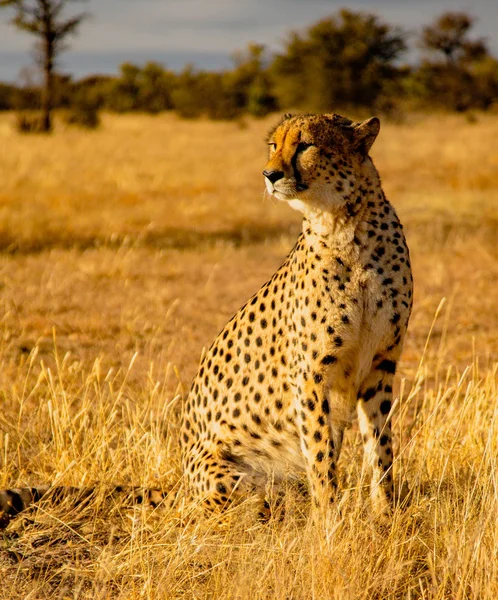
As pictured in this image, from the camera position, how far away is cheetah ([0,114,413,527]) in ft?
8.26

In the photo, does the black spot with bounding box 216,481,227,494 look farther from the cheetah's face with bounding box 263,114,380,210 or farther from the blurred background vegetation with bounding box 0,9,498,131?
the blurred background vegetation with bounding box 0,9,498,131

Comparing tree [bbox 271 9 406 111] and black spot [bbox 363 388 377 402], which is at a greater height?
tree [bbox 271 9 406 111]

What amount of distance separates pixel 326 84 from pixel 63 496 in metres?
28.5

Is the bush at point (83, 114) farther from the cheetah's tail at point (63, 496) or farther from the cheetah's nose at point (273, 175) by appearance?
the cheetah's nose at point (273, 175)

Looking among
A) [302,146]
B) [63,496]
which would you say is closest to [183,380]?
[63,496]

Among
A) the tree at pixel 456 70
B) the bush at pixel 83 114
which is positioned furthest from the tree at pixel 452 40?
the bush at pixel 83 114

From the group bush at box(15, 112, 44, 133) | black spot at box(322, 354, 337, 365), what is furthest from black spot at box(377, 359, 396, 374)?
bush at box(15, 112, 44, 133)

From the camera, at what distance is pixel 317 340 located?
251cm

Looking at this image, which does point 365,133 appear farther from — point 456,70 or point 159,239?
point 456,70

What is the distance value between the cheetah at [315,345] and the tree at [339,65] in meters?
26.9

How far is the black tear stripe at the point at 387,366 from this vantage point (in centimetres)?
266

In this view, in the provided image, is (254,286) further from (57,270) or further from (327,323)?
(327,323)

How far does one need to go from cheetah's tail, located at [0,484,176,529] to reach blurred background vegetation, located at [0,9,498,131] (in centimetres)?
2069

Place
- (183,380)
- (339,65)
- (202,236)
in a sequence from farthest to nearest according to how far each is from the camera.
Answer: (339,65) → (202,236) → (183,380)
